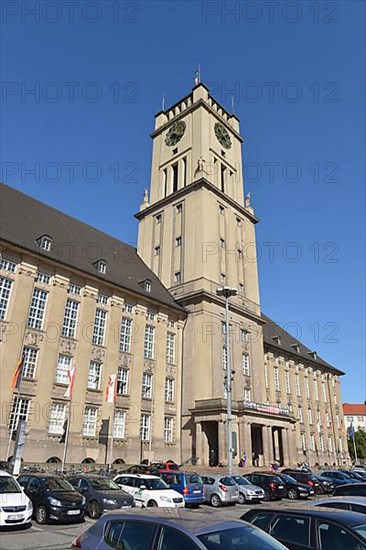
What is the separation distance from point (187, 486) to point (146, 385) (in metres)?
19.6

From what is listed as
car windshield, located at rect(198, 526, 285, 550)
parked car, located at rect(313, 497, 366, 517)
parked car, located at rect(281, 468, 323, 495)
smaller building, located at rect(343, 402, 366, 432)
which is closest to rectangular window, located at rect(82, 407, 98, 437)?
parked car, located at rect(281, 468, 323, 495)

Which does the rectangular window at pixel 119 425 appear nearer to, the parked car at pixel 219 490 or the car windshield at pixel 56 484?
the parked car at pixel 219 490

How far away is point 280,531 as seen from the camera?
6492mm

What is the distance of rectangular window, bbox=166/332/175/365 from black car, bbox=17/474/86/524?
87.6ft

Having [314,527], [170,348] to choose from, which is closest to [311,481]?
[170,348]

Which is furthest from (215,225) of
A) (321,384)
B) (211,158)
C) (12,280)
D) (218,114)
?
(321,384)

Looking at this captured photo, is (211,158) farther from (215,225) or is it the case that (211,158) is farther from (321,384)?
(321,384)

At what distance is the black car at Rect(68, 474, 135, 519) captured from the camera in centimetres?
1503

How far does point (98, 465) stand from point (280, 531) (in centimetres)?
2731

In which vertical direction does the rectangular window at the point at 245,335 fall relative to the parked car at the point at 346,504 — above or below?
above

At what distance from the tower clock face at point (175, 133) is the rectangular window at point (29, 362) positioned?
37540mm

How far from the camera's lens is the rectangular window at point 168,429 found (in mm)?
38766

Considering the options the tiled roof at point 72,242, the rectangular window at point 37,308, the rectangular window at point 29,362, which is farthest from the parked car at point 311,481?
the rectangular window at point 37,308

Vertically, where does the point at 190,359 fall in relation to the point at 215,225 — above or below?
below
